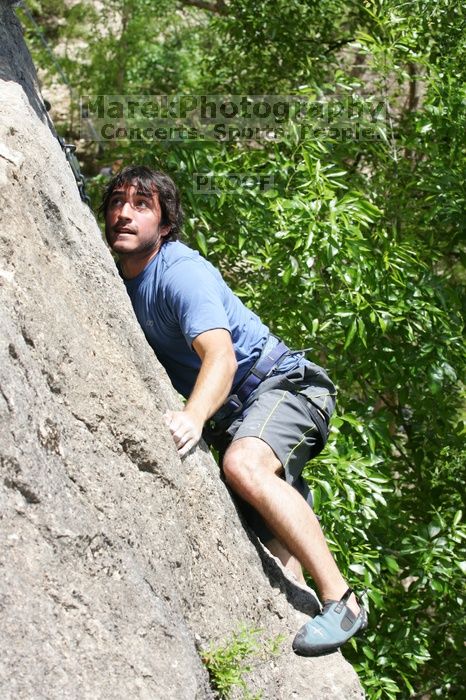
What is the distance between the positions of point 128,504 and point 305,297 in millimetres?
2752

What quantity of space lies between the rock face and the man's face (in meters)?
0.21

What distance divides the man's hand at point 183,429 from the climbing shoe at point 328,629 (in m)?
0.78

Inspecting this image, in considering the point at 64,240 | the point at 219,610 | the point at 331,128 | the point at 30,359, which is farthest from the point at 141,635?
the point at 331,128

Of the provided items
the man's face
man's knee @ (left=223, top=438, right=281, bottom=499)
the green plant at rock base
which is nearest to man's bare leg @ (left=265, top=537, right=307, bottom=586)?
A: man's knee @ (left=223, top=438, right=281, bottom=499)

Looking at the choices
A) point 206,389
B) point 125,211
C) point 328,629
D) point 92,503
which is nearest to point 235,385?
point 206,389

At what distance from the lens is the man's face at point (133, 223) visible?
13.7 ft

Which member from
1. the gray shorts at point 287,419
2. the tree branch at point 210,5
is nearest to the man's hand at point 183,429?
the gray shorts at point 287,419

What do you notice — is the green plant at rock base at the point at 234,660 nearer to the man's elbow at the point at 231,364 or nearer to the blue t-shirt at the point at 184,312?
the man's elbow at the point at 231,364

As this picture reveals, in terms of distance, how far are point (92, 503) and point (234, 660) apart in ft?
2.64

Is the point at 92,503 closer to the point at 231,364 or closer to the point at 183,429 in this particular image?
the point at 183,429

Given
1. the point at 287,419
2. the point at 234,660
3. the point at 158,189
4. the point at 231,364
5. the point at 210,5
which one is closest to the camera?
the point at 234,660

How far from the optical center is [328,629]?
12.6ft

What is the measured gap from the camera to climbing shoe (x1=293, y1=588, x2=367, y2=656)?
380 centimetres

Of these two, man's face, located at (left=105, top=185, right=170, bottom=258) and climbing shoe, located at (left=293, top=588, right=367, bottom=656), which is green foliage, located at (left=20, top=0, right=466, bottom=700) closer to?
climbing shoe, located at (left=293, top=588, right=367, bottom=656)
